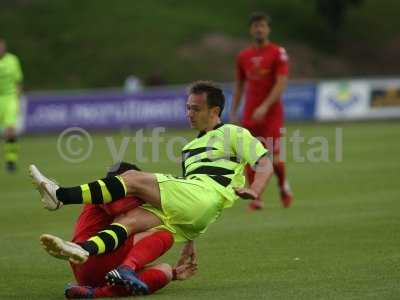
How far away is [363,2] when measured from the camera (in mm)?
54781

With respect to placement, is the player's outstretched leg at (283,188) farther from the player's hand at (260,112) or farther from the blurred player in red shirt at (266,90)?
the player's hand at (260,112)

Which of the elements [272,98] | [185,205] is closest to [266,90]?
[272,98]

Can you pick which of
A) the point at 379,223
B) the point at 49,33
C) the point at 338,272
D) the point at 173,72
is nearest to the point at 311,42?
the point at 173,72

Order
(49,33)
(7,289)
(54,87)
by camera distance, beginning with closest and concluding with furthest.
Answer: (7,289)
(54,87)
(49,33)

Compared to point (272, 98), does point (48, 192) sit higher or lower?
lower

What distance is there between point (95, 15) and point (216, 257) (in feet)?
132

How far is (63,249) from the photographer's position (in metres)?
7.02

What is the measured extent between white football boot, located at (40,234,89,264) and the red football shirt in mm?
7443

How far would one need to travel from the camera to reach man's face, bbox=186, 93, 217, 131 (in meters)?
8.30

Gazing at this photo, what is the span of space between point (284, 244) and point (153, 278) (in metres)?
2.94

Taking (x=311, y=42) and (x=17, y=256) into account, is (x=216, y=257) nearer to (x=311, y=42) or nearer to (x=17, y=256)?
(x=17, y=256)

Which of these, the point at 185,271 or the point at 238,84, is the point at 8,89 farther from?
the point at 185,271

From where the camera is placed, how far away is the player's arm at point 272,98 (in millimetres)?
13859

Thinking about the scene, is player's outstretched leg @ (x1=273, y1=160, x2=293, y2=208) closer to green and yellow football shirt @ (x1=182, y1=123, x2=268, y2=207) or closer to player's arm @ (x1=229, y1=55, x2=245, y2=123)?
player's arm @ (x1=229, y1=55, x2=245, y2=123)
